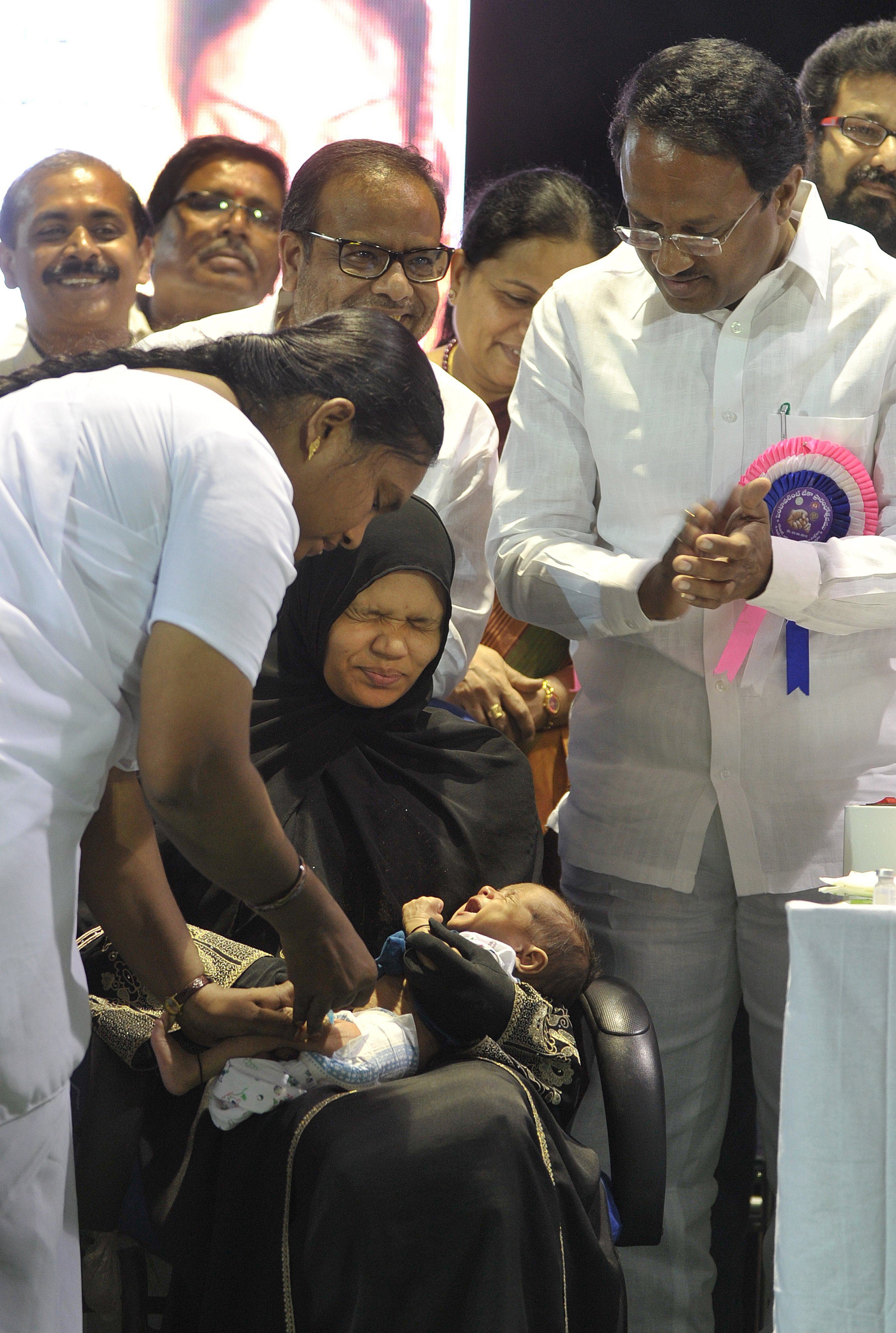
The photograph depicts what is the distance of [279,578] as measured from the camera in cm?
143

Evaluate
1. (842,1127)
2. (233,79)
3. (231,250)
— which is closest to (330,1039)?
(842,1127)

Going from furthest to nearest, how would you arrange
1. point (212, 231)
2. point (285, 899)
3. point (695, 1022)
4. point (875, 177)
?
point (212, 231)
point (875, 177)
point (695, 1022)
point (285, 899)

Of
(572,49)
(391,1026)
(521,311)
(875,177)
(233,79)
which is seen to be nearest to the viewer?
(391,1026)

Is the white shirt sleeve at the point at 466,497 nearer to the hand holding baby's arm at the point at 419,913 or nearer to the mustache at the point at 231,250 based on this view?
the hand holding baby's arm at the point at 419,913

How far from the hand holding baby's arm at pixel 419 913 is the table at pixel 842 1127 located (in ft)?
2.73

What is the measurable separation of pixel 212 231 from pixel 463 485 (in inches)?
45.2

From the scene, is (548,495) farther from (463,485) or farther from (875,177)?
(875,177)

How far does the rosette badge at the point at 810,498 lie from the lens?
2.27 metres

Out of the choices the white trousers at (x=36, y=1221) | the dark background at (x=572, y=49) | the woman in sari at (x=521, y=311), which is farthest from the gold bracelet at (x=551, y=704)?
the dark background at (x=572, y=49)

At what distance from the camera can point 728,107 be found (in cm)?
221

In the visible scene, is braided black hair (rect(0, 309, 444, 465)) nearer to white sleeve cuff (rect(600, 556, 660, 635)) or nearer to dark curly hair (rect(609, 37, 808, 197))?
white sleeve cuff (rect(600, 556, 660, 635))

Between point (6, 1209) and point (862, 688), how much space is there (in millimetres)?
1576

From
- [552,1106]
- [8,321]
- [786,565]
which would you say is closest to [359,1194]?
[552,1106]

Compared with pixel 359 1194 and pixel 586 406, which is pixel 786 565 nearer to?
pixel 586 406
